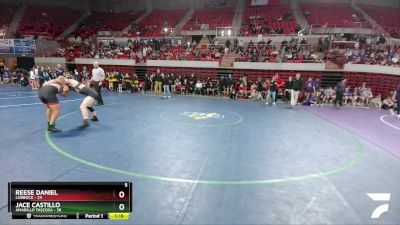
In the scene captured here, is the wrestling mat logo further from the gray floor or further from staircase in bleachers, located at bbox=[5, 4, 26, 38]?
staircase in bleachers, located at bbox=[5, 4, 26, 38]

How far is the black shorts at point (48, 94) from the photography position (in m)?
8.05

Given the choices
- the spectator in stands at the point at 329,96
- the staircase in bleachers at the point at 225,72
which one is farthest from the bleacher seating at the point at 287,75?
the spectator in stands at the point at 329,96

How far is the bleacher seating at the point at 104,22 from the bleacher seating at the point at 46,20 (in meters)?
1.80

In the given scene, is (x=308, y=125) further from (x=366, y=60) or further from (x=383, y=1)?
(x=383, y=1)

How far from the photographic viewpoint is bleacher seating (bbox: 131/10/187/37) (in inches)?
1196

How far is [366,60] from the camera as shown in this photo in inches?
728

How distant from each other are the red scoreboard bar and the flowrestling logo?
11.9ft

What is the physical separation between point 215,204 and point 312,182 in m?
2.10

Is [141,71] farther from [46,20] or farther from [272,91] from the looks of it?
[46,20]

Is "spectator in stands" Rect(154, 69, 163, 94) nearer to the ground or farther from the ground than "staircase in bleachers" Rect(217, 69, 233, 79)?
nearer to the ground

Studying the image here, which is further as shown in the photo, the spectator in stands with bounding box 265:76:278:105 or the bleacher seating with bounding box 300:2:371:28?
the bleacher seating with bounding box 300:2:371:28

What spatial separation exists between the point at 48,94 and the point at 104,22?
29.7m

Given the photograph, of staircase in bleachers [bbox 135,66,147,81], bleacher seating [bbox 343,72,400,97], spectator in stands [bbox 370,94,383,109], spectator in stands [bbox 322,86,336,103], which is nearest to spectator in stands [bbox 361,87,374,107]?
spectator in stands [bbox 370,94,383,109]

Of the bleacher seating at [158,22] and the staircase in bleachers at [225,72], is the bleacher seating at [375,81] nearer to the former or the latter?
the staircase in bleachers at [225,72]
